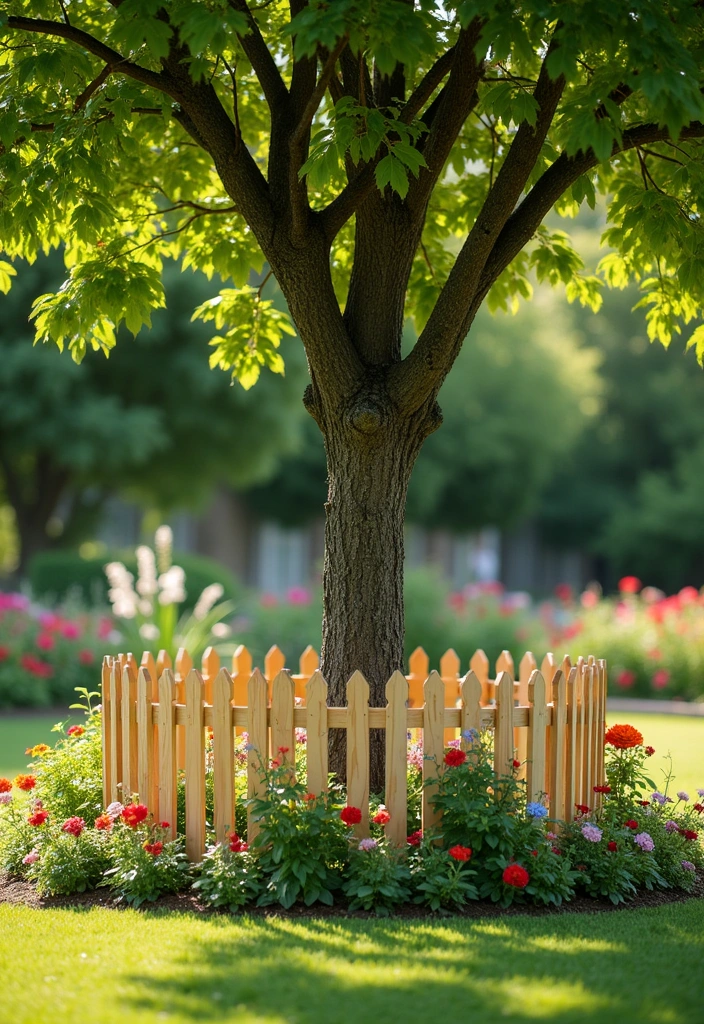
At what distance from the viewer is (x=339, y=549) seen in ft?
18.1

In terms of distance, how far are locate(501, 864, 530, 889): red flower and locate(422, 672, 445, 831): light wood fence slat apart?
1.46ft

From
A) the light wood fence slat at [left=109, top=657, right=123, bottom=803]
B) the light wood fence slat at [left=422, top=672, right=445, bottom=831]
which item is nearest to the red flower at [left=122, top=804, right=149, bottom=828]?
the light wood fence slat at [left=109, top=657, right=123, bottom=803]

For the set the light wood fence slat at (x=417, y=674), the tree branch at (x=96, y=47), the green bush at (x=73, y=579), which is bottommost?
the light wood fence slat at (x=417, y=674)

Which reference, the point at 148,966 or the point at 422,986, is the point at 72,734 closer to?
the point at 148,966

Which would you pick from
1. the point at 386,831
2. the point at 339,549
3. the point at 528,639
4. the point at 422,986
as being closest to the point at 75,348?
the point at 339,549

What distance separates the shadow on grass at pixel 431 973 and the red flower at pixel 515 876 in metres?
0.16

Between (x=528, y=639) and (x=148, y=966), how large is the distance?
11.6 metres

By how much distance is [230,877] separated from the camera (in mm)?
4613

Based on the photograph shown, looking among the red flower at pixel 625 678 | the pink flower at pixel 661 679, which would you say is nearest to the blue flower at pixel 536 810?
the pink flower at pixel 661 679

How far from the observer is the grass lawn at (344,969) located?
11.2 feet

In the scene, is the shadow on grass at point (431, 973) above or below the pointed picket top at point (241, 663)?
below

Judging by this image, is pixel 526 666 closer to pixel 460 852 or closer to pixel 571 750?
pixel 571 750

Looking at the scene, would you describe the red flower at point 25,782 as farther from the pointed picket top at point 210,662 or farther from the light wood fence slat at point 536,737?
the light wood fence slat at point 536,737

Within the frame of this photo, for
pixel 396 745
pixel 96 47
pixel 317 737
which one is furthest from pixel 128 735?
pixel 96 47
